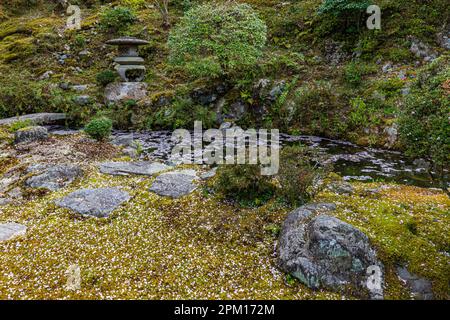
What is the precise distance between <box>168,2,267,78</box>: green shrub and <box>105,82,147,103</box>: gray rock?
319cm


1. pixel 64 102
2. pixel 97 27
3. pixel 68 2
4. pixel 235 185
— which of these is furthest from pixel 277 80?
pixel 68 2

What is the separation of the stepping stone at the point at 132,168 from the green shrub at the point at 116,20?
1962cm

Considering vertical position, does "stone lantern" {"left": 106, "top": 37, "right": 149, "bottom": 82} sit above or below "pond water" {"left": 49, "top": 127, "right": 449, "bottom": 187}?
above

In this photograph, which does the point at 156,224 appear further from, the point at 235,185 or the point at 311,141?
the point at 311,141

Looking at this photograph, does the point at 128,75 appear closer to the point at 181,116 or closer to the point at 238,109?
the point at 181,116

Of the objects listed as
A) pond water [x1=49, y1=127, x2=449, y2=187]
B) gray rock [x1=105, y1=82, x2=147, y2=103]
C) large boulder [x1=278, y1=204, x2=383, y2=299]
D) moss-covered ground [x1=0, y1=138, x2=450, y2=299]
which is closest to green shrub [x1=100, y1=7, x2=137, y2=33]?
gray rock [x1=105, y1=82, x2=147, y2=103]

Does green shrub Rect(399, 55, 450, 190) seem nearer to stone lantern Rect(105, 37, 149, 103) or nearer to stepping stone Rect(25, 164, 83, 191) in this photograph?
stepping stone Rect(25, 164, 83, 191)

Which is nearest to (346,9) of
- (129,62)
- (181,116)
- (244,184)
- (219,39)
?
(219,39)

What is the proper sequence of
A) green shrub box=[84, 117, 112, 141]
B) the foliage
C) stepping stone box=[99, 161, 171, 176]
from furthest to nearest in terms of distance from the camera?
the foliage, green shrub box=[84, 117, 112, 141], stepping stone box=[99, 161, 171, 176]

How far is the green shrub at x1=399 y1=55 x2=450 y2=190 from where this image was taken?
19.4ft

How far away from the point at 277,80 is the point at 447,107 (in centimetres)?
1391

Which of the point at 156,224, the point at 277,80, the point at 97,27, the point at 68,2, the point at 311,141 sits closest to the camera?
the point at 156,224
